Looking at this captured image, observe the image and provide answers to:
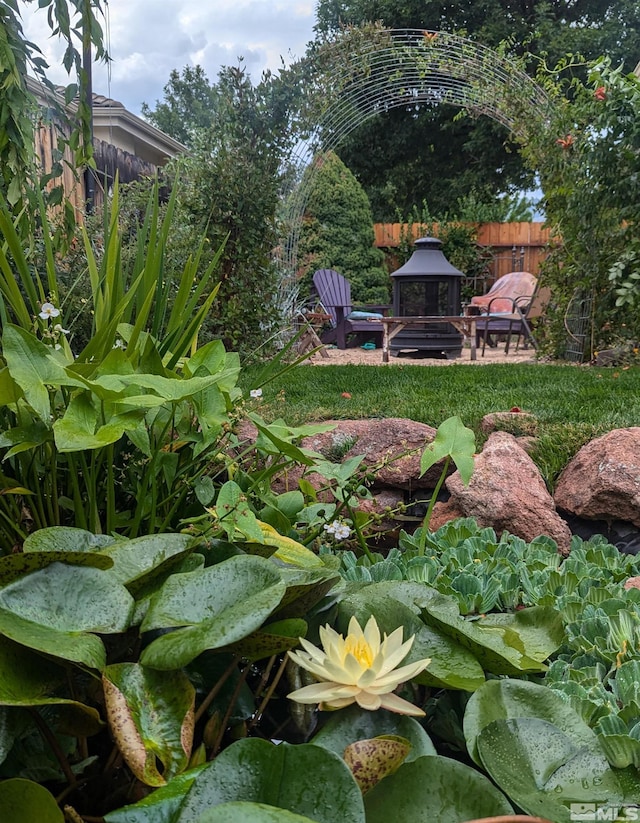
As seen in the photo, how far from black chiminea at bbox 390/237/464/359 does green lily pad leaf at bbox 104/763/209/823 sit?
6644 millimetres

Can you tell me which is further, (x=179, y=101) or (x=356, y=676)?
(x=179, y=101)

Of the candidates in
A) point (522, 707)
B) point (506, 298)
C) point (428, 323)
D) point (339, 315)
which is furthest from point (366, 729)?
point (506, 298)

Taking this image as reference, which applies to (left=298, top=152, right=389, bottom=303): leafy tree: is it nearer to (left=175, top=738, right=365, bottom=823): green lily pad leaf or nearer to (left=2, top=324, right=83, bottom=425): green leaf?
(left=2, top=324, right=83, bottom=425): green leaf

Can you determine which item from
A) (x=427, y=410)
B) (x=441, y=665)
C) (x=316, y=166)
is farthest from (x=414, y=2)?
(x=441, y=665)

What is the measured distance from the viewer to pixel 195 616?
0.59m

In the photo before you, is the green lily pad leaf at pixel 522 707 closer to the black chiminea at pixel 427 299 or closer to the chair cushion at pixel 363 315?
the black chiminea at pixel 427 299

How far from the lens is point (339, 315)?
27.6 ft

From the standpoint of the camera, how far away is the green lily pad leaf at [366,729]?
0.58 m

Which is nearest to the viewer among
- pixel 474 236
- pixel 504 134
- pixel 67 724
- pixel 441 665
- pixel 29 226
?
pixel 67 724

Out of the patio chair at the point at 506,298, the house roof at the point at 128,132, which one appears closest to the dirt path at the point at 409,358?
the patio chair at the point at 506,298

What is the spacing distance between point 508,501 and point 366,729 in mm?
1077

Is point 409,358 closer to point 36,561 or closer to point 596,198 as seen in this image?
point 596,198

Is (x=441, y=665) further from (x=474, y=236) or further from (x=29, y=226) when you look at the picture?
(x=474, y=236)

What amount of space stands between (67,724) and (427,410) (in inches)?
87.9
